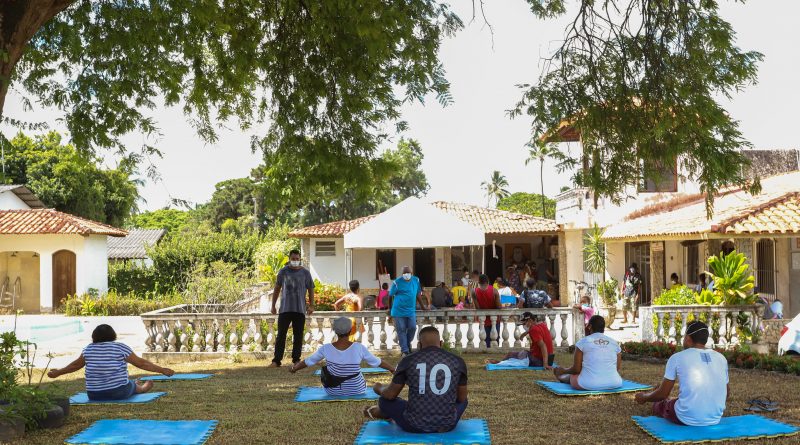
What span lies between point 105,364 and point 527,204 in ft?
207

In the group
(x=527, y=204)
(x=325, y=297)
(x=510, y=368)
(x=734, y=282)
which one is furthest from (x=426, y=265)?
(x=527, y=204)

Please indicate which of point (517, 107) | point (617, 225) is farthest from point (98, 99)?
point (617, 225)

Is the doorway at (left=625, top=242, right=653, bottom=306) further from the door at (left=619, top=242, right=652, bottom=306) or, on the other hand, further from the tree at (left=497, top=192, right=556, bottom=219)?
the tree at (left=497, top=192, right=556, bottom=219)

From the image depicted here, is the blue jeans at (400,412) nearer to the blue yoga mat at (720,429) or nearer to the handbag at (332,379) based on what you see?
the blue yoga mat at (720,429)

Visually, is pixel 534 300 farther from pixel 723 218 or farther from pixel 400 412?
pixel 400 412

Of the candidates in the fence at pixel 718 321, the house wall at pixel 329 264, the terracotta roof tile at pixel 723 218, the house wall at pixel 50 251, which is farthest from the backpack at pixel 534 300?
the house wall at pixel 50 251

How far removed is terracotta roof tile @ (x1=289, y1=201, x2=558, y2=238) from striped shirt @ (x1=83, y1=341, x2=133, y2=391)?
70.9 ft

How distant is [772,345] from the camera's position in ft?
48.7

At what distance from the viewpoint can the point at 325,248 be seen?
3384cm

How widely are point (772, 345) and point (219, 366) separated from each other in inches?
364

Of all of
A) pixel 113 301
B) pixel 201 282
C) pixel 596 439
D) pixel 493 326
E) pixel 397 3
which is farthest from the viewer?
pixel 113 301

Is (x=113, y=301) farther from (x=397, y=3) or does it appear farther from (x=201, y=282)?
(x=397, y=3)

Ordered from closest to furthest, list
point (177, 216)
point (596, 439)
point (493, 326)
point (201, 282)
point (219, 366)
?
point (596, 439)
point (219, 366)
point (493, 326)
point (201, 282)
point (177, 216)

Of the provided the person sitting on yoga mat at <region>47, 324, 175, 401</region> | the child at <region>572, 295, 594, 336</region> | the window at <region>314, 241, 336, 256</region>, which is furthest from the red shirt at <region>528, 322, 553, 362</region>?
the window at <region>314, 241, 336, 256</region>
